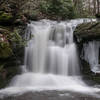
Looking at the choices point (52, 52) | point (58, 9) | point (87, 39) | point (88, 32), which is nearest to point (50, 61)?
point (52, 52)

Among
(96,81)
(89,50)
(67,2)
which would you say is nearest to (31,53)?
(89,50)

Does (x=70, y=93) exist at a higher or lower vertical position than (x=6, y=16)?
lower

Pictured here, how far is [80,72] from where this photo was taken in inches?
367

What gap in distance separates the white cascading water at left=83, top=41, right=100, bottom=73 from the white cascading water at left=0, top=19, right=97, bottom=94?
2.27ft

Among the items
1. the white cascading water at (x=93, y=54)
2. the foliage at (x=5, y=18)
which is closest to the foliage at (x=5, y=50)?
the foliage at (x=5, y=18)

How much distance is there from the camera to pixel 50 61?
31.1 ft

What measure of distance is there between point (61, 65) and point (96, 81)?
6.50ft

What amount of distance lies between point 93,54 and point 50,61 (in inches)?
90.7

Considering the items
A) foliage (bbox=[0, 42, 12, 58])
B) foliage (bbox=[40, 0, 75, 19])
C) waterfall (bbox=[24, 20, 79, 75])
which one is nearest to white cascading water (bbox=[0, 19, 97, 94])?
waterfall (bbox=[24, 20, 79, 75])

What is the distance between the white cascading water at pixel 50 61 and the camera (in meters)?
7.88

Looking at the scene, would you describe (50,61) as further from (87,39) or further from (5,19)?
(5,19)

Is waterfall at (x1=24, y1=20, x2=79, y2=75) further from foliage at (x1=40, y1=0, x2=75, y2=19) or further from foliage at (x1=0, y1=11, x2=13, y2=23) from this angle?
foliage at (x1=40, y1=0, x2=75, y2=19)

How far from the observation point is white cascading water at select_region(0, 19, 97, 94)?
788cm

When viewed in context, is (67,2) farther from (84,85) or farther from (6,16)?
(84,85)
